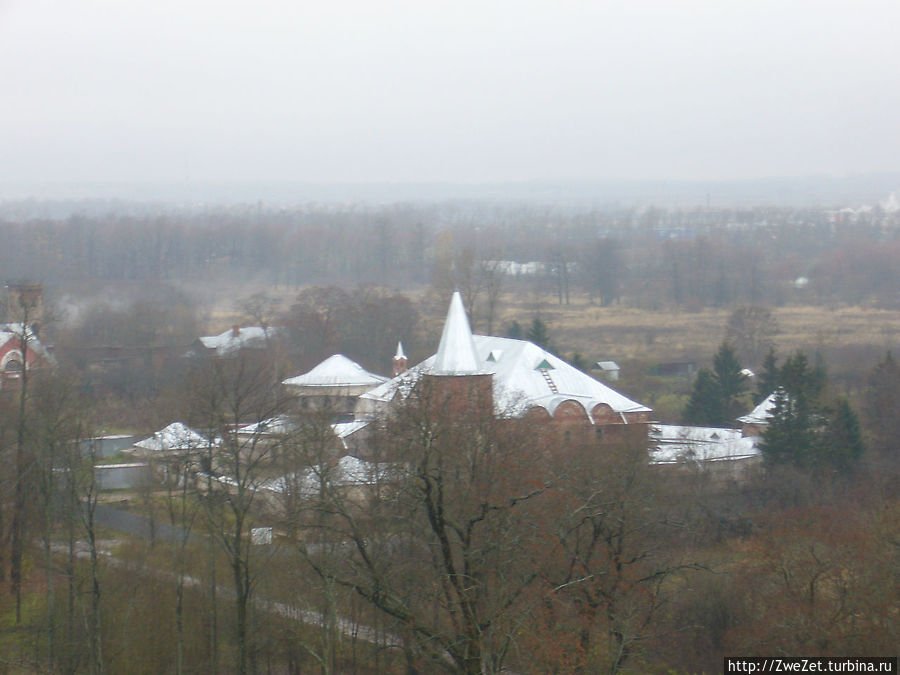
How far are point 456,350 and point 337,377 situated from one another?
39.1 ft

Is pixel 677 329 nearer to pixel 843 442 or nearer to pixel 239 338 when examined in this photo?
pixel 239 338

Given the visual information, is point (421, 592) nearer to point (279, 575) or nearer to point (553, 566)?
point (553, 566)

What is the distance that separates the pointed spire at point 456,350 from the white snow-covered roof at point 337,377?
10.9 m

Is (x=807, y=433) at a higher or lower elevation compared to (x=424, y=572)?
lower

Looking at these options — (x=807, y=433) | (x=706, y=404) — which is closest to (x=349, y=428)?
(x=706, y=404)

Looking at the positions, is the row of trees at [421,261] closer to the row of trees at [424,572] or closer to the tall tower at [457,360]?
the tall tower at [457,360]

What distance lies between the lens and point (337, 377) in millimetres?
36906

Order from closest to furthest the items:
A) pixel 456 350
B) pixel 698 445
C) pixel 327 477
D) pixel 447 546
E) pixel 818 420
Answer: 1. pixel 447 546
2. pixel 327 477
3. pixel 456 350
4. pixel 818 420
5. pixel 698 445

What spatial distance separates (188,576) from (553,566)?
619cm

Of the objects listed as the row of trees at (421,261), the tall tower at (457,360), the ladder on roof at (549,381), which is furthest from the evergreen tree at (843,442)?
the row of trees at (421,261)

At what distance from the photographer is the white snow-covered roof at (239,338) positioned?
43062 mm

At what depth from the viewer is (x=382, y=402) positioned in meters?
30.7

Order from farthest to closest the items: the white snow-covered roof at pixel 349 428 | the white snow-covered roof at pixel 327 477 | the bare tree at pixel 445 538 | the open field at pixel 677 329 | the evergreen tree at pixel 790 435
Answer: the open field at pixel 677 329
the white snow-covered roof at pixel 349 428
the evergreen tree at pixel 790 435
the white snow-covered roof at pixel 327 477
the bare tree at pixel 445 538

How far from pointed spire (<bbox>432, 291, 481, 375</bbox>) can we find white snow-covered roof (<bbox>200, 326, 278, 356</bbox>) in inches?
676
